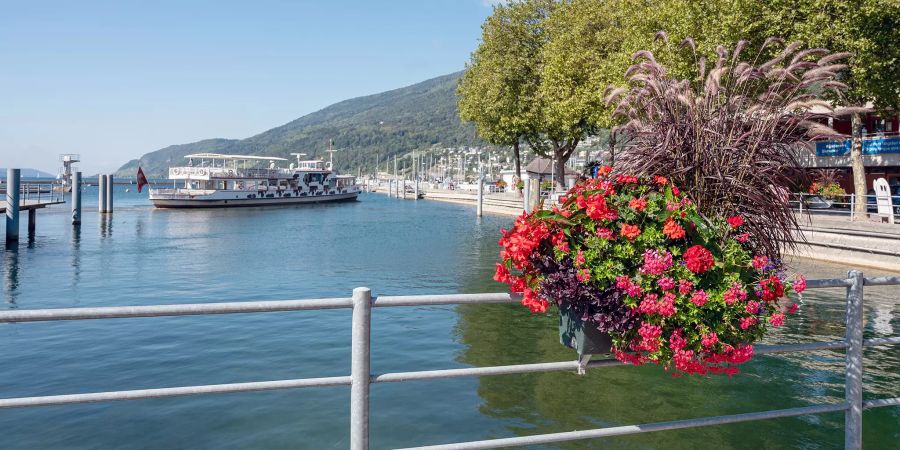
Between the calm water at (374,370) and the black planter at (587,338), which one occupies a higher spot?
the black planter at (587,338)

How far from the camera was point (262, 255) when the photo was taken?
3030 centimetres

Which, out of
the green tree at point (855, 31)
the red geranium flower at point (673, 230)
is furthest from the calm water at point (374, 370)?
the green tree at point (855, 31)

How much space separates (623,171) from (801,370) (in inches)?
312

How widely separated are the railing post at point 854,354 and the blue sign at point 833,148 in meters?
39.5

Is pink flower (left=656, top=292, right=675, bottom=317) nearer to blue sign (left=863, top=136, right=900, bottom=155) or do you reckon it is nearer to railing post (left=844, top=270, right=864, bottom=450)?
railing post (left=844, top=270, right=864, bottom=450)

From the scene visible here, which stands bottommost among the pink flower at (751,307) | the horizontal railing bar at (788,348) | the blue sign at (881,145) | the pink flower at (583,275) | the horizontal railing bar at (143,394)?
the horizontal railing bar at (143,394)

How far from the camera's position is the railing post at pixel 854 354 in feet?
13.0

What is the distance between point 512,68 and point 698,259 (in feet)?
158

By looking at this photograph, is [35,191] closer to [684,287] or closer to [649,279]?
[649,279]

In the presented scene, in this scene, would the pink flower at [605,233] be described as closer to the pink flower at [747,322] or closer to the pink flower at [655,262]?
the pink flower at [655,262]

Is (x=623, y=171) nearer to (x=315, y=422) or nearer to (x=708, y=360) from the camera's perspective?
(x=708, y=360)

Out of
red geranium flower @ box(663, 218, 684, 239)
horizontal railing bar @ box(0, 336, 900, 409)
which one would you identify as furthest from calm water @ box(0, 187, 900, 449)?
horizontal railing bar @ box(0, 336, 900, 409)

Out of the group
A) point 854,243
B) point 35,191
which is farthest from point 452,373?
point 35,191

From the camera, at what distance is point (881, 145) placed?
36781mm
